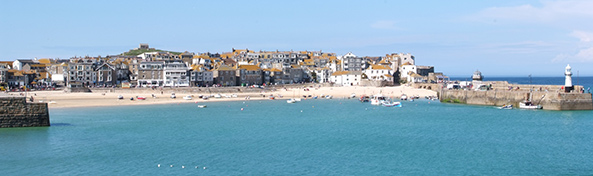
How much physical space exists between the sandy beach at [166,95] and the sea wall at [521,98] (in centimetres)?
1165

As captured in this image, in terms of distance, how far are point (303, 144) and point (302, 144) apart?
60 mm

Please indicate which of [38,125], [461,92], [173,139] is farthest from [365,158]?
[461,92]

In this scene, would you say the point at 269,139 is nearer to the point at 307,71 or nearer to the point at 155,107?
the point at 155,107

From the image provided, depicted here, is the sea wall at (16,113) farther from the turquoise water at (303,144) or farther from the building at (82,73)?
the building at (82,73)

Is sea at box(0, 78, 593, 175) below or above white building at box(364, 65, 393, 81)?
below

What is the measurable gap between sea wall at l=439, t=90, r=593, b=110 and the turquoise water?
5.44 feet

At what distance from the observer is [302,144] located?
3344 cm

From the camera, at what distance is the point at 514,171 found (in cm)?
2627

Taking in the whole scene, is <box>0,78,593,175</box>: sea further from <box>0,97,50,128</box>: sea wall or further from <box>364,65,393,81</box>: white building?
<box>364,65,393,81</box>: white building

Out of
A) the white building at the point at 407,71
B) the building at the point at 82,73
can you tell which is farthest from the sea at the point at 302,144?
the white building at the point at 407,71

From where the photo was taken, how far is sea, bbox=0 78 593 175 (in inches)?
1046

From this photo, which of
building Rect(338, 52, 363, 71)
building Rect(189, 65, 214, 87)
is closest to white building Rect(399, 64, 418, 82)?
building Rect(338, 52, 363, 71)

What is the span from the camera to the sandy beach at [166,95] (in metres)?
63.4

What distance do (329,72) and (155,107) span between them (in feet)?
175
